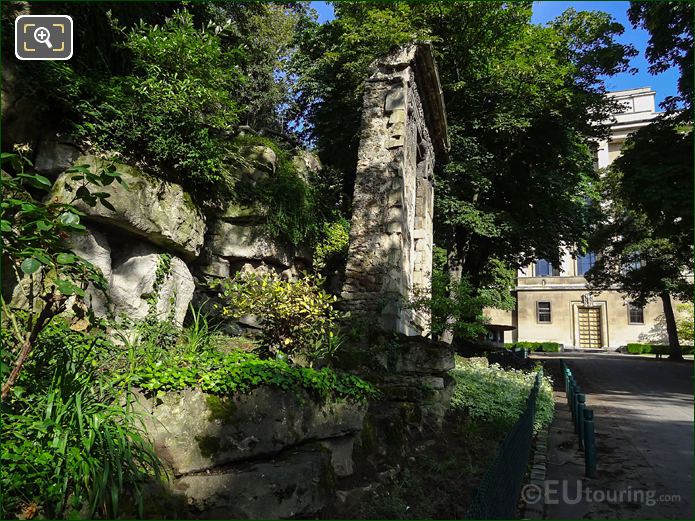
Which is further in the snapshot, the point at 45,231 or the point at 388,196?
the point at 388,196

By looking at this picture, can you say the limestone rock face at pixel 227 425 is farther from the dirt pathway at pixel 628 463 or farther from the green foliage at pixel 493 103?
the green foliage at pixel 493 103

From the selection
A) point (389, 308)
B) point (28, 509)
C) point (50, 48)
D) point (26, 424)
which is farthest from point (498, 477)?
point (389, 308)

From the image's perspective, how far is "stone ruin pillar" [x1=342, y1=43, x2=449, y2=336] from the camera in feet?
28.9

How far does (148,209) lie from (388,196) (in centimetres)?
479

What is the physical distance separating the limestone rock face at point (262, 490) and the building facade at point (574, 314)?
119ft

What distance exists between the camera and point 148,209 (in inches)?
239

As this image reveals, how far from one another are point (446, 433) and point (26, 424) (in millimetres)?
4800

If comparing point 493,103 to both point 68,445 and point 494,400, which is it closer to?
point 494,400

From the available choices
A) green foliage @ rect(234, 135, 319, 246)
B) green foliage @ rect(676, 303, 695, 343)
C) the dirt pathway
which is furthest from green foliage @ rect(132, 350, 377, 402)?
green foliage @ rect(676, 303, 695, 343)

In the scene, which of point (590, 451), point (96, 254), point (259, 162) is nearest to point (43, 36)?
point (96, 254)

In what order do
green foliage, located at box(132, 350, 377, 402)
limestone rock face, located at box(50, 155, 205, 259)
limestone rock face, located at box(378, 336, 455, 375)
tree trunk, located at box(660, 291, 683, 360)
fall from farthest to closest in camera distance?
tree trunk, located at box(660, 291, 683, 360) → limestone rock face, located at box(378, 336, 455, 375) → limestone rock face, located at box(50, 155, 205, 259) → green foliage, located at box(132, 350, 377, 402)

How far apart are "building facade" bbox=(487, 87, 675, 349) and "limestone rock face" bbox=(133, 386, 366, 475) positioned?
3600 centimetres

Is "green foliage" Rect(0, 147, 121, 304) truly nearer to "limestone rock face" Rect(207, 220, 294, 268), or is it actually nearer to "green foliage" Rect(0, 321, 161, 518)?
"green foliage" Rect(0, 321, 161, 518)

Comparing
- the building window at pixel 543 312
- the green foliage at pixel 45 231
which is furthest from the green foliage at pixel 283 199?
the building window at pixel 543 312
